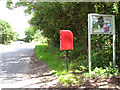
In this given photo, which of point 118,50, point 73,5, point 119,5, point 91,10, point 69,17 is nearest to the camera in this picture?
point 119,5

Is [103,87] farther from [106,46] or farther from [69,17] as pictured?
→ [69,17]

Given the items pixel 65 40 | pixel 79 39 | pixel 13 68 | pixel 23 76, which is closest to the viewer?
pixel 65 40

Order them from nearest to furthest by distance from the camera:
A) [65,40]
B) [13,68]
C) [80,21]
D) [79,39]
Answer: [65,40], [13,68], [80,21], [79,39]

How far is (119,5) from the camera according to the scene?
17.1 feet

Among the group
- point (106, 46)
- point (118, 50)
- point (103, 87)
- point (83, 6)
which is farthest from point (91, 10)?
point (103, 87)

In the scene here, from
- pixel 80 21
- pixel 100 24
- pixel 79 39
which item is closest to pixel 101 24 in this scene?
pixel 100 24

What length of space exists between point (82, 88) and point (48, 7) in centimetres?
574

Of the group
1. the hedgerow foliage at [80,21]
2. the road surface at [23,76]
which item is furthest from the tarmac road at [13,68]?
the hedgerow foliage at [80,21]

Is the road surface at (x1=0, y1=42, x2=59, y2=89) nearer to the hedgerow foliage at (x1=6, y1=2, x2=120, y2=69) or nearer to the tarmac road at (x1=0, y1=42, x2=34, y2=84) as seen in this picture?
the tarmac road at (x1=0, y1=42, x2=34, y2=84)

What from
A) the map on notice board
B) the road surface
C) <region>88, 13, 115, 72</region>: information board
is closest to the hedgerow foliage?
<region>88, 13, 115, 72</region>: information board

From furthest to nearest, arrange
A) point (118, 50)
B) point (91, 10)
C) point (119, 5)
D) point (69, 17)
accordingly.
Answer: point (69, 17) < point (91, 10) < point (118, 50) < point (119, 5)

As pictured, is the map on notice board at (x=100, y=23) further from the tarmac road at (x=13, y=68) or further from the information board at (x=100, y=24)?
the tarmac road at (x=13, y=68)

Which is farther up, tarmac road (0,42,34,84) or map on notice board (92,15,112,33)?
map on notice board (92,15,112,33)

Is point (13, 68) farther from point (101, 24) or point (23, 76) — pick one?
point (101, 24)
